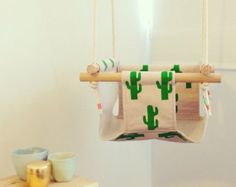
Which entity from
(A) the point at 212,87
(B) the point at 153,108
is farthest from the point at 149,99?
(A) the point at 212,87

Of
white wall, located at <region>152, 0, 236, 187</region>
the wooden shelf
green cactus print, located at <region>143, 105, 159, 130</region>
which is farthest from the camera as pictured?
white wall, located at <region>152, 0, 236, 187</region>

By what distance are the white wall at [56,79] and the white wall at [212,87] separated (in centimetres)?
18

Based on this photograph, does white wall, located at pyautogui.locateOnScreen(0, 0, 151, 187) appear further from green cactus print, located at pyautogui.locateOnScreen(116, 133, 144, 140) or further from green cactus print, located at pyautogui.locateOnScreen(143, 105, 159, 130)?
green cactus print, located at pyautogui.locateOnScreen(143, 105, 159, 130)

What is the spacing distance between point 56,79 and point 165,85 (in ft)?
1.58

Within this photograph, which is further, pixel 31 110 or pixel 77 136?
pixel 77 136

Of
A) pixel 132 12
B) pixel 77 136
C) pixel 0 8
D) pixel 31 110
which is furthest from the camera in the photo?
pixel 132 12

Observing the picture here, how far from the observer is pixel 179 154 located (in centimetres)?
201

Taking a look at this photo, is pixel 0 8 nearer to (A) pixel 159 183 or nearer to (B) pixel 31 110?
(B) pixel 31 110

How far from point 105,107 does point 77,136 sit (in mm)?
306

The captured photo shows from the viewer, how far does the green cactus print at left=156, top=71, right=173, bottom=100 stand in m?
1.22

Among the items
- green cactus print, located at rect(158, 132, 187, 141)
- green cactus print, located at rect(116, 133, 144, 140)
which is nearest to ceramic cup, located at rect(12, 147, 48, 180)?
green cactus print, located at rect(116, 133, 144, 140)

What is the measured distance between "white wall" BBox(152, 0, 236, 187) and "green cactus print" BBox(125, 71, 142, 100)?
71 cm

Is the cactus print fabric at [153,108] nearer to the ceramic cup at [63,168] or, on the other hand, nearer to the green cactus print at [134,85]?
the green cactus print at [134,85]

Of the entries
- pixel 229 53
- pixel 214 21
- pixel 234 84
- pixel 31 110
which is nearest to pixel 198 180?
pixel 234 84
